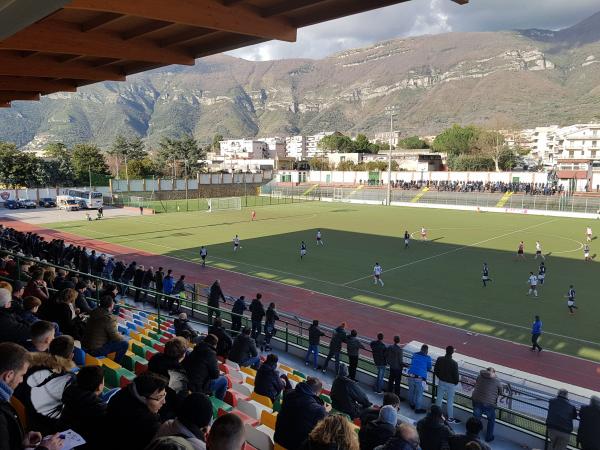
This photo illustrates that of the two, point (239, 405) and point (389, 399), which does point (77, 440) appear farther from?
point (389, 399)

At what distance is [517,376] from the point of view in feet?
40.0

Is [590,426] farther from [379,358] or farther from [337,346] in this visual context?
[337,346]

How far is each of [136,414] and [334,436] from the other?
162 cm

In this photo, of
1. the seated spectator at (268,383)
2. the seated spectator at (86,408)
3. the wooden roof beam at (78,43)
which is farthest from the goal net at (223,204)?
the seated spectator at (86,408)

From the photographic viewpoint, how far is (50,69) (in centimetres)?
1202

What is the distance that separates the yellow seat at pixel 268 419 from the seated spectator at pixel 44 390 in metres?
2.59

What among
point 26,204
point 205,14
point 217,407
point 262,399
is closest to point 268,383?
point 262,399

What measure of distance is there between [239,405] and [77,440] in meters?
3.26

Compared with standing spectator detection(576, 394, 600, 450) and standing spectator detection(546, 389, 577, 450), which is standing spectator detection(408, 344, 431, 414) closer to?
standing spectator detection(546, 389, 577, 450)

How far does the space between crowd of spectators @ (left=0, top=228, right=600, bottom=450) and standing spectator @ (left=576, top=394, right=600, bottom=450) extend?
2 centimetres

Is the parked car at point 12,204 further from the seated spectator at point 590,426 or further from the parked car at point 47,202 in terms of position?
the seated spectator at point 590,426

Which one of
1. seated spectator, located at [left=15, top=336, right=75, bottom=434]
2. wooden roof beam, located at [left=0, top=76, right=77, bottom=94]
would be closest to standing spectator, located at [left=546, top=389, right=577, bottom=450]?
seated spectator, located at [left=15, top=336, right=75, bottom=434]

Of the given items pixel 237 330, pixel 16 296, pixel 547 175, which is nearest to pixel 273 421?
pixel 16 296

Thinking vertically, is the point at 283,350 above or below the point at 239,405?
below
